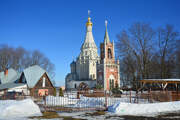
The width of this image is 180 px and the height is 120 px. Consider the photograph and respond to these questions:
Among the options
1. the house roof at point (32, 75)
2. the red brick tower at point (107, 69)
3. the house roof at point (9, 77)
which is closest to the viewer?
the house roof at point (32, 75)

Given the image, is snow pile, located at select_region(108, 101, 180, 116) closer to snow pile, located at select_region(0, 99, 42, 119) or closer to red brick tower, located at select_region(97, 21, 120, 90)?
snow pile, located at select_region(0, 99, 42, 119)

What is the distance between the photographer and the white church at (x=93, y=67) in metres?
48.2

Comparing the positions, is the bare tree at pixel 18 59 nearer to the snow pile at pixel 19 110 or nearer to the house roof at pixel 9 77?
the house roof at pixel 9 77

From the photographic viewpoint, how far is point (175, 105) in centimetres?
1359

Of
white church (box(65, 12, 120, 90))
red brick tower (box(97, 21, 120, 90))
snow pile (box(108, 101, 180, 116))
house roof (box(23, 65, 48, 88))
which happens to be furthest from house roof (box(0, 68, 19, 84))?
snow pile (box(108, 101, 180, 116))

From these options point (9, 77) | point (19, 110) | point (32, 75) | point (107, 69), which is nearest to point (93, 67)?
point (107, 69)

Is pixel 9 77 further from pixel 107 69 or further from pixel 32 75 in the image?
pixel 107 69

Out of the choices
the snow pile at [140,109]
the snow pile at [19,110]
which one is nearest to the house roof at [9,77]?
the snow pile at [19,110]

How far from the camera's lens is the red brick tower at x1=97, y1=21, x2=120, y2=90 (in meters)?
47.6

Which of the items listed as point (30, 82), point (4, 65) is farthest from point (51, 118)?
point (4, 65)

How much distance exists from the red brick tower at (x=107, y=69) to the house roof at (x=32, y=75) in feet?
67.5

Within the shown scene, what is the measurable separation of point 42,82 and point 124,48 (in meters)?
13.9

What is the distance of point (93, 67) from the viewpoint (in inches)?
2350

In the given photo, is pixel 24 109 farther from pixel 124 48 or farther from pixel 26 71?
pixel 124 48
